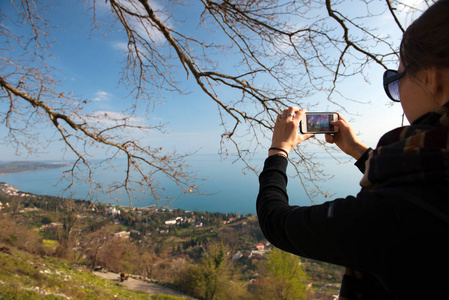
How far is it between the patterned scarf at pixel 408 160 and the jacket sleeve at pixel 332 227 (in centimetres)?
7

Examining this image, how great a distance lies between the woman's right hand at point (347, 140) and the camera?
1087 millimetres

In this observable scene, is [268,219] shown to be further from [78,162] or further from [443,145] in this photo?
[78,162]

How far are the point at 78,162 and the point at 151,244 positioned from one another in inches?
1092

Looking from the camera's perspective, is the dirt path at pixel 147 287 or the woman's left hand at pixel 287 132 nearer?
the woman's left hand at pixel 287 132

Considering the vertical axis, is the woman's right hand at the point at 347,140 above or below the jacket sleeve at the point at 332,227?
above

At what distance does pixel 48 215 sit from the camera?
28.7 m

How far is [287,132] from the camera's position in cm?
98

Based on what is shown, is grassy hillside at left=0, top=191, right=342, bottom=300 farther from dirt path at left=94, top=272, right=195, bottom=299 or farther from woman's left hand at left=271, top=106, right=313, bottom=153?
woman's left hand at left=271, top=106, right=313, bottom=153

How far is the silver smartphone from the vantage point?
115 centimetres

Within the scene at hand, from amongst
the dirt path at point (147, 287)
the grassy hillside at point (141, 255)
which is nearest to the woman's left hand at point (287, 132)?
the grassy hillside at point (141, 255)

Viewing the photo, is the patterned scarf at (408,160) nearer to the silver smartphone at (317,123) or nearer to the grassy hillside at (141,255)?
the silver smartphone at (317,123)

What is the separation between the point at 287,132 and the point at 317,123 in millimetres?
296

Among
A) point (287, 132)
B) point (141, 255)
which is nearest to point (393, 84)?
point (287, 132)

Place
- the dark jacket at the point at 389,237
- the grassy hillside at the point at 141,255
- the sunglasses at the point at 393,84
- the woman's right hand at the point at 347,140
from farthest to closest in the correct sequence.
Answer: the grassy hillside at the point at 141,255 < the woman's right hand at the point at 347,140 < the sunglasses at the point at 393,84 < the dark jacket at the point at 389,237
